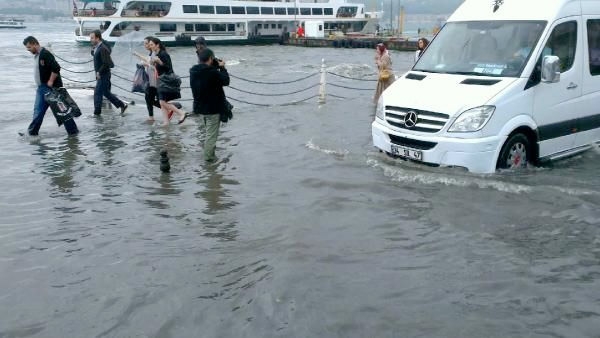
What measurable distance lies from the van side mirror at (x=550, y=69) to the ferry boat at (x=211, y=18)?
154 ft

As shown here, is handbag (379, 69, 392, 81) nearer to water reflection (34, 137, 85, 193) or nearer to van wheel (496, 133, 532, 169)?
van wheel (496, 133, 532, 169)

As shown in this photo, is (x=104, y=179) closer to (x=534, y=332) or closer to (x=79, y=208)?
(x=79, y=208)

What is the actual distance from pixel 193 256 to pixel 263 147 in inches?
186

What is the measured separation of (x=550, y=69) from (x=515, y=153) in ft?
3.63

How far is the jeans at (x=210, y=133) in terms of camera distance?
26.4 feet

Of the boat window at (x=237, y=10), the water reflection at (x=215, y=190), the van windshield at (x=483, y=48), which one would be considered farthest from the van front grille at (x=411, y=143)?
the boat window at (x=237, y=10)

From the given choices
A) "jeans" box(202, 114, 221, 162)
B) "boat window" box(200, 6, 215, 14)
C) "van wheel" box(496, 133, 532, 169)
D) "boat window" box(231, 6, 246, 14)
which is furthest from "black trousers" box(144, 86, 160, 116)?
"boat window" box(231, 6, 246, 14)

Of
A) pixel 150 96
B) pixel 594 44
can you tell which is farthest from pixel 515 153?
pixel 150 96

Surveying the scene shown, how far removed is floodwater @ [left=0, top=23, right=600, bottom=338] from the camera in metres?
3.91

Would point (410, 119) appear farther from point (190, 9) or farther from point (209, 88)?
point (190, 9)

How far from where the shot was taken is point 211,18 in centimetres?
5791

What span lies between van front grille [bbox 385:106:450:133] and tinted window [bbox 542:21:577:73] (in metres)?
1.83

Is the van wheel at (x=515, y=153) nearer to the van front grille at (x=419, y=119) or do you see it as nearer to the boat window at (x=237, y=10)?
the van front grille at (x=419, y=119)

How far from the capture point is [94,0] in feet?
175
